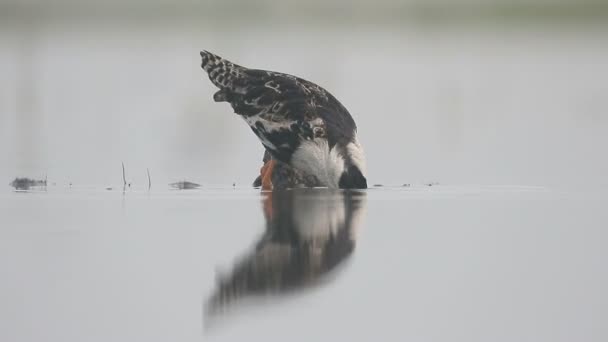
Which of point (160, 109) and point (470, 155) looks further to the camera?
point (160, 109)

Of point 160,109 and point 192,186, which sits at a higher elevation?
point 160,109

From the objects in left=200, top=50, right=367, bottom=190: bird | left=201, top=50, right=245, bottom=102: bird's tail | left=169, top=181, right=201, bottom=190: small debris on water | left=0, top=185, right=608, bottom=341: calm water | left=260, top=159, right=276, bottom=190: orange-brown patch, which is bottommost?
left=0, top=185, right=608, bottom=341: calm water

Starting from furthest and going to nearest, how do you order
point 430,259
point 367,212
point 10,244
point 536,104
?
point 536,104, point 367,212, point 10,244, point 430,259

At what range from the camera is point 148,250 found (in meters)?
5.12

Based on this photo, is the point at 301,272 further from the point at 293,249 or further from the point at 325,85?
the point at 325,85

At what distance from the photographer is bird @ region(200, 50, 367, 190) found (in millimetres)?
9039

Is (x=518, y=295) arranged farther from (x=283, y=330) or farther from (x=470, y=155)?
(x=470, y=155)

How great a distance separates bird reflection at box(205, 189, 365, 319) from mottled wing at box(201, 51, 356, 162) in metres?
1.45

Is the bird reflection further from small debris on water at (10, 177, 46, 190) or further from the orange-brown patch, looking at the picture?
small debris on water at (10, 177, 46, 190)

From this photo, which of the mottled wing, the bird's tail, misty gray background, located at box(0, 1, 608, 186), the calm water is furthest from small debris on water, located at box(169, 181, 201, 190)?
the calm water

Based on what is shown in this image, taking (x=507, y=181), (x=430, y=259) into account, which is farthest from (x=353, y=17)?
(x=430, y=259)

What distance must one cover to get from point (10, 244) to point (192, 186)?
3.81m

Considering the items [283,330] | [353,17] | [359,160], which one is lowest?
[283,330]

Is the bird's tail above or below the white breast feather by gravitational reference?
above
